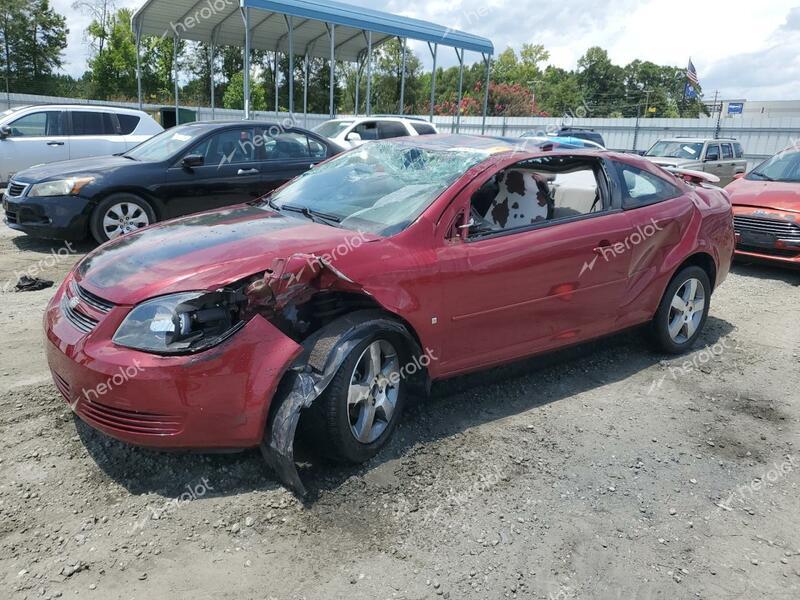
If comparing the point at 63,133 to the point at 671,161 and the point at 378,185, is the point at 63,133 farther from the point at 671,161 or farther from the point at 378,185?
the point at 671,161

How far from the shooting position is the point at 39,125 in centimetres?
1048

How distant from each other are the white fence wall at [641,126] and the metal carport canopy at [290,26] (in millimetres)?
2810

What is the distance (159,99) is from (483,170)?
1770 inches

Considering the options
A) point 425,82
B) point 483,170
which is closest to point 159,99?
point 425,82

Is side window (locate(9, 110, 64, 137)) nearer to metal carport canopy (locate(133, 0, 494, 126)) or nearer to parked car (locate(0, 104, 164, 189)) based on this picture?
parked car (locate(0, 104, 164, 189))

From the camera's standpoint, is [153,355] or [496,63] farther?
[496,63]

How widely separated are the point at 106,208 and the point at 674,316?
603 cm

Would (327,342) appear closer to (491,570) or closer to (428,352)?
(428,352)

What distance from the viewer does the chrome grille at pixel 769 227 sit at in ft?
25.2

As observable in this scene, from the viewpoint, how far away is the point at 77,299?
308 centimetres

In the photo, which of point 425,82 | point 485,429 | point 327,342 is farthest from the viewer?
point 425,82

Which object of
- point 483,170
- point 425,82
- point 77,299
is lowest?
point 77,299

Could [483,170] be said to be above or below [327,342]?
above
